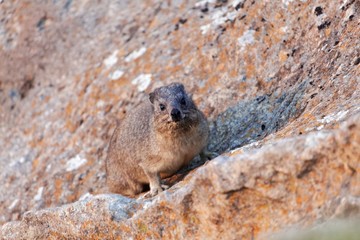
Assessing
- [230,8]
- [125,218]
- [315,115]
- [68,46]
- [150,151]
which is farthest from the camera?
[68,46]

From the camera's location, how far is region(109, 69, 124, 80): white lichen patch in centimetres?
1466

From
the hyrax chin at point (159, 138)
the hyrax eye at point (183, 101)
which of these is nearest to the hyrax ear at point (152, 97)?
the hyrax chin at point (159, 138)

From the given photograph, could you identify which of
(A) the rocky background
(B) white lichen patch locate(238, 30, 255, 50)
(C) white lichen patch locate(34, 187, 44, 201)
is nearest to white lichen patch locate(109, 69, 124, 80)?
(A) the rocky background

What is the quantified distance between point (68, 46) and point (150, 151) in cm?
618

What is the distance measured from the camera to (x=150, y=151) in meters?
11.3

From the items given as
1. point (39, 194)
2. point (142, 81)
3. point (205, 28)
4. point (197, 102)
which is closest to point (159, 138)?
point (197, 102)

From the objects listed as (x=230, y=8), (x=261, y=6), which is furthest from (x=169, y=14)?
(x=261, y=6)

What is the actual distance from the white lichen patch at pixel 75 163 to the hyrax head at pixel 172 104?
3138 millimetres

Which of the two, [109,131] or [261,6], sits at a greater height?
[261,6]

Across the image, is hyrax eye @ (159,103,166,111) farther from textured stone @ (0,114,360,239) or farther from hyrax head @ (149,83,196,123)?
textured stone @ (0,114,360,239)

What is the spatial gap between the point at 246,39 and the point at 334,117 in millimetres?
4510

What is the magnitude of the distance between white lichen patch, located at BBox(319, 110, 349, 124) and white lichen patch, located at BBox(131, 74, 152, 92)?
5737 millimetres

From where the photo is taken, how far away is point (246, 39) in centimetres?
1284

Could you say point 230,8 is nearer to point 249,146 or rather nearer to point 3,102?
point 249,146
